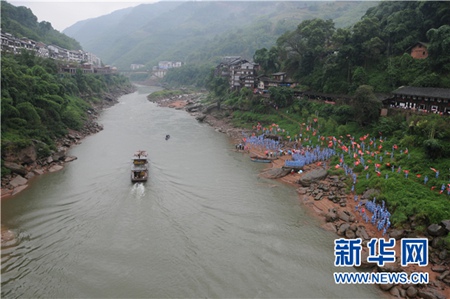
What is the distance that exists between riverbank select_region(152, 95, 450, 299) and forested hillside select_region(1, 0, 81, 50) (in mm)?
82566

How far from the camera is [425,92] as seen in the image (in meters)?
32.4

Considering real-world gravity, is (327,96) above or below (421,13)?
below

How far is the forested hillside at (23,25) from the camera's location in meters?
84.1

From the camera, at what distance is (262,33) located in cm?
15812

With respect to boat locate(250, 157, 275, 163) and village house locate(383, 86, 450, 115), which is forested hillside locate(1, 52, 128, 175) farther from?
village house locate(383, 86, 450, 115)

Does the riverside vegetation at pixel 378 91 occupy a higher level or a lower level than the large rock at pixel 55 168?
higher

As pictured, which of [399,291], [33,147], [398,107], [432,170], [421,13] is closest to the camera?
[399,291]

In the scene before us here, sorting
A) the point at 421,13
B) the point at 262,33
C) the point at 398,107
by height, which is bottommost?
the point at 398,107

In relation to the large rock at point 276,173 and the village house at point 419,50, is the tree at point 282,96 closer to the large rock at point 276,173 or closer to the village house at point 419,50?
the village house at point 419,50

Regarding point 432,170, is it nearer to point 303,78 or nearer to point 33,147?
point 303,78

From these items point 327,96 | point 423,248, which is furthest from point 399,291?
point 327,96

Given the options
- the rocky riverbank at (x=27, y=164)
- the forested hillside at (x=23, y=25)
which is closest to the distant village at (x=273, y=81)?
the forested hillside at (x=23, y=25)

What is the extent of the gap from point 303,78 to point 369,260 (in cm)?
4190

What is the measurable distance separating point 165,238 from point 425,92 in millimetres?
30230
